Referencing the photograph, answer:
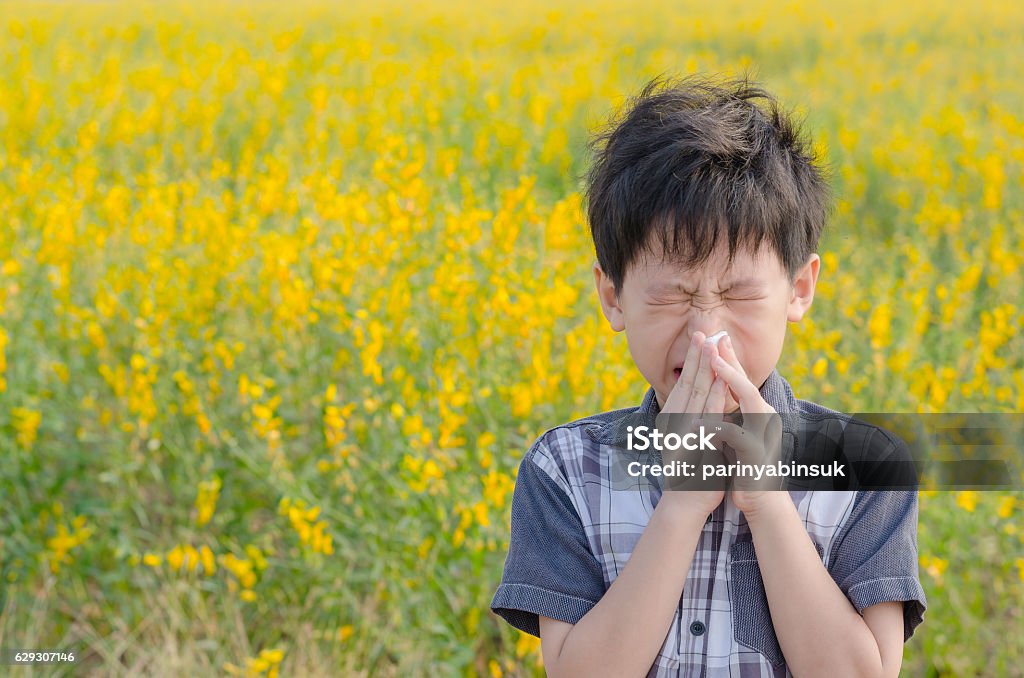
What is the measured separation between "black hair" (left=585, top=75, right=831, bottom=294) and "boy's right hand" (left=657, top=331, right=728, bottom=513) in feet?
0.37

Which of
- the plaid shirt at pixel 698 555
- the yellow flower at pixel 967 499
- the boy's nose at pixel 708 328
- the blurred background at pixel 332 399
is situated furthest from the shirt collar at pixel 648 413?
the yellow flower at pixel 967 499

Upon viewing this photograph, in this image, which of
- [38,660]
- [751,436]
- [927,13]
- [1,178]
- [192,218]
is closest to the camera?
[751,436]

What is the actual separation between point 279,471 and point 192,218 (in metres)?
1.01

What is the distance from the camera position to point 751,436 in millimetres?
1004

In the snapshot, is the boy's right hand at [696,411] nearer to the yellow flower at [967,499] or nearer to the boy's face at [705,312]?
the boy's face at [705,312]

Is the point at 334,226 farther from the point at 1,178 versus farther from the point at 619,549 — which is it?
the point at 619,549

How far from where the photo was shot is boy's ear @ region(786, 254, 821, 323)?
1.19 m

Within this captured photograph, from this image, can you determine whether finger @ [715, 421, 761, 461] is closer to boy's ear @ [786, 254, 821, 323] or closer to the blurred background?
boy's ear @ [786, 254, 821, 323]

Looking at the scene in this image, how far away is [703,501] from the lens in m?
1.02

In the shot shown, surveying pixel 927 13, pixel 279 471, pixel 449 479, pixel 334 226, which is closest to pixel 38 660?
pixel 279 471

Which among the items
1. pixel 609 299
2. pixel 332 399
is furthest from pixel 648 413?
pixel 332 399

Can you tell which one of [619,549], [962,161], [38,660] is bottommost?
[38,660]

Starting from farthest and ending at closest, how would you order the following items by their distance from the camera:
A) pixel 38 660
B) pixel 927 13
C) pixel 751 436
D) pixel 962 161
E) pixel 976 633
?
1. pixel 927 13
2. pixel 962 161
3. pixel 38 660
4. pixel 976 633
5. pixel 751 436

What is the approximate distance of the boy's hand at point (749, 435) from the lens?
3.29 feet
